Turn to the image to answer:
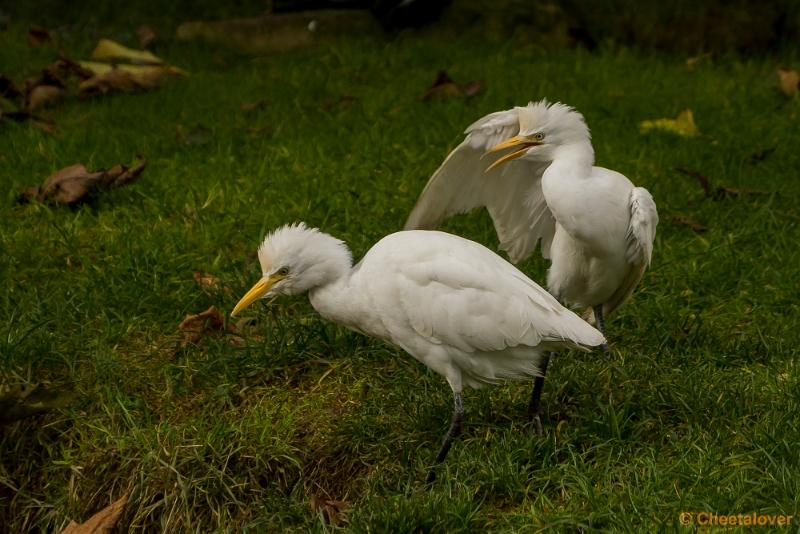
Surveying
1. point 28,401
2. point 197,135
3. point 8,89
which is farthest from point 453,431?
point 8,89

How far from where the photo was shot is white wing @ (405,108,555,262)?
4574 mm

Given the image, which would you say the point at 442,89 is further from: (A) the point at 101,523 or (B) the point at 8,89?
(A) the point at 101,523

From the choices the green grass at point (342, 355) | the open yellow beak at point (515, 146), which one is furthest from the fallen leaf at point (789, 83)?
the open yellow beak at point (515, 146)

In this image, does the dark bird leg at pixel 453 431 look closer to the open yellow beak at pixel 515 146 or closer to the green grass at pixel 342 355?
the green grass at pixel 342 355

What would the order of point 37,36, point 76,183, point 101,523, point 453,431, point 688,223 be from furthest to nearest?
1. point 37,36
2. point 688,223
3. point 76,183
4. point 453,431
5. point 101,523

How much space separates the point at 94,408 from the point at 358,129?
289 centimetres

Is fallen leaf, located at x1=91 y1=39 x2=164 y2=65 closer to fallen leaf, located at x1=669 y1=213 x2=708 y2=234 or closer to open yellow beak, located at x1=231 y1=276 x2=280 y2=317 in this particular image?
fallen leaf, located at x1=669 y1=213 x2=708 y2=234

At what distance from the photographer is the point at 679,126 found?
6645 mm

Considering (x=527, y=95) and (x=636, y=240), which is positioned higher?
(x=636, y=240)

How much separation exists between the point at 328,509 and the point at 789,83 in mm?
5001

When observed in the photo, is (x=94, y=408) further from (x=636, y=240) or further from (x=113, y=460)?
(x=636, y=240)

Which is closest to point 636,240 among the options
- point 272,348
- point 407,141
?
point 272,348

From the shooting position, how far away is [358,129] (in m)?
6.62

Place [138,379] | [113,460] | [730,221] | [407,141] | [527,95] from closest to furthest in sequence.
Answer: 1. [113,460]
2. [138,379]
3. [730,221]
4. [407,141]
5. [527,95]
